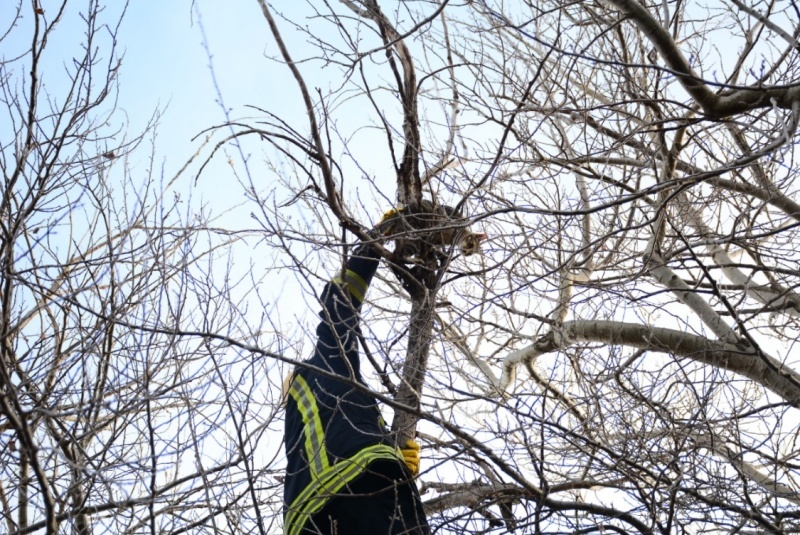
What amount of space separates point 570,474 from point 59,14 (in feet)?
12.6

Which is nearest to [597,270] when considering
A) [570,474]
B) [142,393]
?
[570,474]

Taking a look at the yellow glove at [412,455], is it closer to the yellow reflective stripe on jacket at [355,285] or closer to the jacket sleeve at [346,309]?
the jacket sleeve at [346,309]

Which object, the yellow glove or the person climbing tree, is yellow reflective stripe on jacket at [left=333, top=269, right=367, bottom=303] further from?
the yellow glove

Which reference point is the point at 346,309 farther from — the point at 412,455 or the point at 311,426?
the point at 412,455

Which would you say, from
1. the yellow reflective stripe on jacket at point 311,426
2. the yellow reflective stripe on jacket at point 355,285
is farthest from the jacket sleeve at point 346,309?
the yellow reflective stripe on jacket at point 311,426

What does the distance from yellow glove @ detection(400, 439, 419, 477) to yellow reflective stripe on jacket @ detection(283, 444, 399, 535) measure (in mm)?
316

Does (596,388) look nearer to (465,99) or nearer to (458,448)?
(458,448)

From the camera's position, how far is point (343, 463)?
317cm

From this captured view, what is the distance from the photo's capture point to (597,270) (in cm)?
584

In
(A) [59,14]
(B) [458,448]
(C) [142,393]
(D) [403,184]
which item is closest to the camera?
(B) [458,448]

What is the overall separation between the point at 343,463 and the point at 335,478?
0.07m

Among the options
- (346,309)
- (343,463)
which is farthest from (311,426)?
(346,309)

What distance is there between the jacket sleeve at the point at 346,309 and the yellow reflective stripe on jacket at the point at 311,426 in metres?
0.16

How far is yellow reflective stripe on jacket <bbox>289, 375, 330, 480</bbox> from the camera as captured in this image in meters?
3.24
